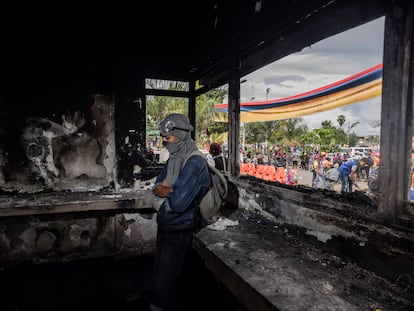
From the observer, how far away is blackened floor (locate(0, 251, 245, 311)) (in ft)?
10.7

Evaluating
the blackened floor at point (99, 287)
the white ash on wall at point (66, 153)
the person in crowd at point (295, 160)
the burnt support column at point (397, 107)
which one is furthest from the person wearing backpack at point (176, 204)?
the person in crowd at point (295, 160)

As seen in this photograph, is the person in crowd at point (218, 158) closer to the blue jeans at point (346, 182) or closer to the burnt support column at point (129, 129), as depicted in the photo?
the burnt support column at point (129, 129)

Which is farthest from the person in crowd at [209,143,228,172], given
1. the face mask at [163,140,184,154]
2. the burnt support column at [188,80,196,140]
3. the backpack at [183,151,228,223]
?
the face mask at [163,140,184,154]

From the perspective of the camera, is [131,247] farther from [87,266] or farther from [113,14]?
[113,14]

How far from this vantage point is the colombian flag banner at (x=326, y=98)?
2.51m

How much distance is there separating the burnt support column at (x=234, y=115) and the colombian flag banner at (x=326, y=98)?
2.70ft

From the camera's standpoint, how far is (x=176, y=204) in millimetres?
2240

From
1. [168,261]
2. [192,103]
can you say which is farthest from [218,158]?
[168,261]

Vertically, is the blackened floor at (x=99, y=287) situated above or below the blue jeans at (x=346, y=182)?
below

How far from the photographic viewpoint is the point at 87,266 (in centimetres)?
432

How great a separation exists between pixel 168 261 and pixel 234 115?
2.65 m

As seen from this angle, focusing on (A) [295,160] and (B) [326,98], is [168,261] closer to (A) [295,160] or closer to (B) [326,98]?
(B) [326,98]

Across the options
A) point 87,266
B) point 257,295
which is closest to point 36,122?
point 87,266

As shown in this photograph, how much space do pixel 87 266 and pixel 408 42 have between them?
16.1ft
